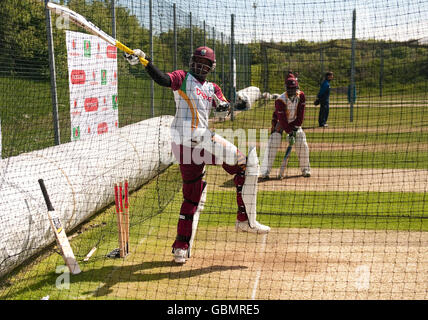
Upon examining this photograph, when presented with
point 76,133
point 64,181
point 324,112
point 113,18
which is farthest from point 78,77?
point 324,112

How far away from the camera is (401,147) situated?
512 inches

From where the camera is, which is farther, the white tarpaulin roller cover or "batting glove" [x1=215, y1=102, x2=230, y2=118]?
"batting glove" [x1=215, y1=102, x2=230, y2=118]

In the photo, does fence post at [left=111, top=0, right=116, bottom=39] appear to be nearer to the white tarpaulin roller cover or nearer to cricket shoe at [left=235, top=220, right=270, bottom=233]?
the white tarpaulin roller cover

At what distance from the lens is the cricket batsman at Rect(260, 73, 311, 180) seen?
9523 millimetres

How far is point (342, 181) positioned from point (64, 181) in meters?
5.43

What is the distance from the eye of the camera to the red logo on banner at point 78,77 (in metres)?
7.61

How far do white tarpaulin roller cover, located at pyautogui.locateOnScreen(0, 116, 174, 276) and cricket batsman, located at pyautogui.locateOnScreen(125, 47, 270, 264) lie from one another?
1545 millimetres

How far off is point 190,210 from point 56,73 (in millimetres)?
3738

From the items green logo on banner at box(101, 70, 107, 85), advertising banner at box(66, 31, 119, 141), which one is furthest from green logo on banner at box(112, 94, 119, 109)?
green logo on banner at box(101, 70, 107, 85)

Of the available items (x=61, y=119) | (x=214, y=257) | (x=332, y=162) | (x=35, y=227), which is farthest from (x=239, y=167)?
(x=332, y=162)

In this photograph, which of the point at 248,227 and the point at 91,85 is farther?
the point at 91,85

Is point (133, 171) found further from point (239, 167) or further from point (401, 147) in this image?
point (401, 147)

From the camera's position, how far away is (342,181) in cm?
934

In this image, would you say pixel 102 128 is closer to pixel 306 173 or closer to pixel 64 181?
pixel 64 181
